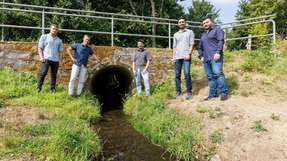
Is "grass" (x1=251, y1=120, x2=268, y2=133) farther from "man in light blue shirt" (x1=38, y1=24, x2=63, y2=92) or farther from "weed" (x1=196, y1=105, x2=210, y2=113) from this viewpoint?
"man in light blue shirt" (x1=38, y1=24, x2=63, y2=92)

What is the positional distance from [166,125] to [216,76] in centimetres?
182

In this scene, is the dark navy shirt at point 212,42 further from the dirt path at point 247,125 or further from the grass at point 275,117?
the grass at point 275,117

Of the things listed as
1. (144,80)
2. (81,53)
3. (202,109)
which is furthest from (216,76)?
(81,53)

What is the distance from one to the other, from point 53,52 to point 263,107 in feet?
17.6

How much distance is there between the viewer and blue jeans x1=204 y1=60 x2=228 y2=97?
28.9 feet

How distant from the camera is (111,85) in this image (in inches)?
771

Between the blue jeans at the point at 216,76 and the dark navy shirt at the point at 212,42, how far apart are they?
0.51 ft

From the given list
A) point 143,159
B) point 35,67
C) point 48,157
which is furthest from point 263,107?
point 35,67

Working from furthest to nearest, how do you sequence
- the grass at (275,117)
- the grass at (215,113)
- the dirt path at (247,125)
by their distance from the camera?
the grass at (215,113) < the grass at (275,117) < the dirt path at (247,125)

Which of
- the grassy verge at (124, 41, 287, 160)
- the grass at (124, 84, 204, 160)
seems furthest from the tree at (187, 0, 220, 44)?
the grass at (124, 84, 204, 160)

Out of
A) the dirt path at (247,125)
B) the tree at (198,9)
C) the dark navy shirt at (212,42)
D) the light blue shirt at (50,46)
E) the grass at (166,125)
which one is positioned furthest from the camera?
the tree at (198,9)

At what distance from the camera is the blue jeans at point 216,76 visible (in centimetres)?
880

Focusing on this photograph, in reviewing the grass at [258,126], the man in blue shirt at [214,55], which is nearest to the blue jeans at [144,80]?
the man in blue shirt at [214,55]

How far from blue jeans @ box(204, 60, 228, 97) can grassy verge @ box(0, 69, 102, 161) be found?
3009 mm
